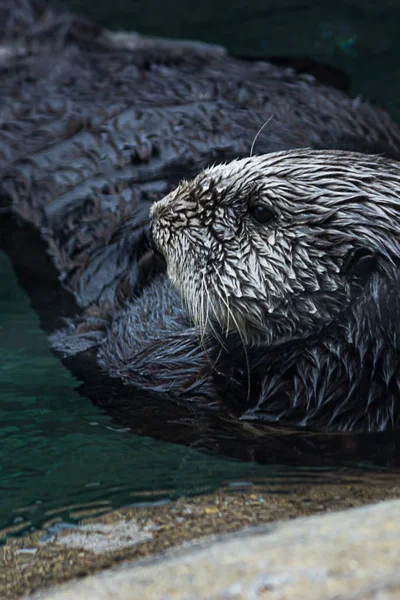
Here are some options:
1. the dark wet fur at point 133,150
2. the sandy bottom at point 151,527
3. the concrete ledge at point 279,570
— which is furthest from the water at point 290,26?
the concrete ledge at point 279,570

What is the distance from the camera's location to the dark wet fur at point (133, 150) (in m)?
3.30

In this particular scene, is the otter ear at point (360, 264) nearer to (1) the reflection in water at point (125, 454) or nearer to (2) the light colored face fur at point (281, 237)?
(2) the light colored face fur at point (281, 237)

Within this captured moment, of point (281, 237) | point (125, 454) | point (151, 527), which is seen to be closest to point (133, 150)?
point (281, 237)

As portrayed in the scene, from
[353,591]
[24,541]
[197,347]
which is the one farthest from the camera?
[197,347]

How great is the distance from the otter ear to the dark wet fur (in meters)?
0.55

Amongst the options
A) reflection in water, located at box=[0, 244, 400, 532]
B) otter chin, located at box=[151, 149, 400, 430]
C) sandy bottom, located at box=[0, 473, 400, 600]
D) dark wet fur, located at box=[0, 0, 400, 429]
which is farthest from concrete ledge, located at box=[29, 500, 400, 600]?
dark wet fur, located at box=[0, 0, 400, 429]

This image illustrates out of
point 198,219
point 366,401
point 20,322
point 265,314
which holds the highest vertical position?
point 198,219

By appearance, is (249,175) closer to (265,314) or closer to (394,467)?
(265,314)

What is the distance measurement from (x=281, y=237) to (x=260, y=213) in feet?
0.43

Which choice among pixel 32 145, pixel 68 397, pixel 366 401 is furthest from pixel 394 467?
pixel 32 145

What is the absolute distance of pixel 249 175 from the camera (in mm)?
2799

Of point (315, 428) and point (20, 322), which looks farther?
point (20, 322)

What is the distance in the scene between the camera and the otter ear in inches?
102

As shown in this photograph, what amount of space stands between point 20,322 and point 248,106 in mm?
1636
